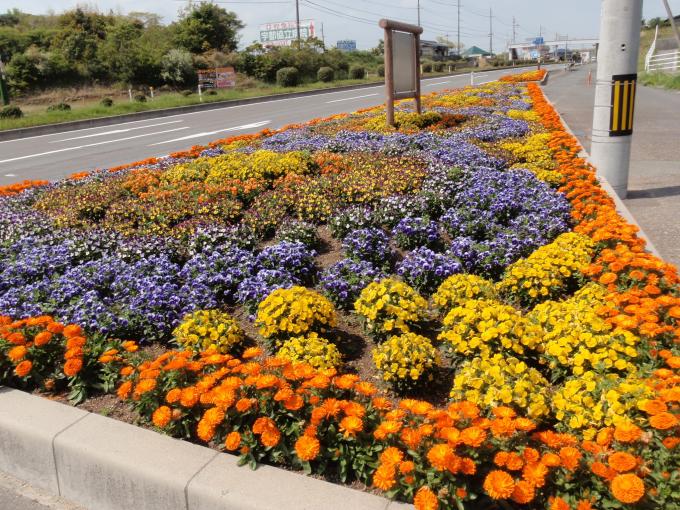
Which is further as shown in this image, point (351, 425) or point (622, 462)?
point (351, 425)

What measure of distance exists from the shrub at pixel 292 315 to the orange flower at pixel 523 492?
164 cm

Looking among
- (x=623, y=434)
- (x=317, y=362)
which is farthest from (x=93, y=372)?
(x=623, y=434)

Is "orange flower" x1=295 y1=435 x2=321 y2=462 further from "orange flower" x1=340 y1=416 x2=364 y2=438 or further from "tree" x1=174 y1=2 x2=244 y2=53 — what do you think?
"tree" x1=174 y1=2 x2=244 y2=53

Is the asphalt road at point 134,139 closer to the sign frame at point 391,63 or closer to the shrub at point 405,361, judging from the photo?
the sign frame at point 391,63

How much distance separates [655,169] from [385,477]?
26.1ft

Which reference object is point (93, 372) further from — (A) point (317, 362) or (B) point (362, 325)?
(B) point (362, 325)

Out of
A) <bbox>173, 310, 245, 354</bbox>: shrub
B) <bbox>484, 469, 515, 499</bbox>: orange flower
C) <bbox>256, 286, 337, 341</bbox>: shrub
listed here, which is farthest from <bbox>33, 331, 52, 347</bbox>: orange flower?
<bbox>484, 469, 515, 499</bbox>: orange flower

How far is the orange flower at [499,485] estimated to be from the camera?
1887 millimetres

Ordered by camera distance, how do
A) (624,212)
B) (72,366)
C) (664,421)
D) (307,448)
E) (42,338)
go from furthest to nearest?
(624,212)
(42,338)
(72,366)
(307,448)
(664,421)

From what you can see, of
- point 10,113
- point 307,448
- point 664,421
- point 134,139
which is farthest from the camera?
point 10,113

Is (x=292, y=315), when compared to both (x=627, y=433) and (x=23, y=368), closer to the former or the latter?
(x=23, y=368)

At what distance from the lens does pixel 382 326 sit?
3396 mm

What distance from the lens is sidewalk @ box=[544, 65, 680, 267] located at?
17.8ft

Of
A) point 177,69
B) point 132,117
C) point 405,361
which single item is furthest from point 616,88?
point 177,69
